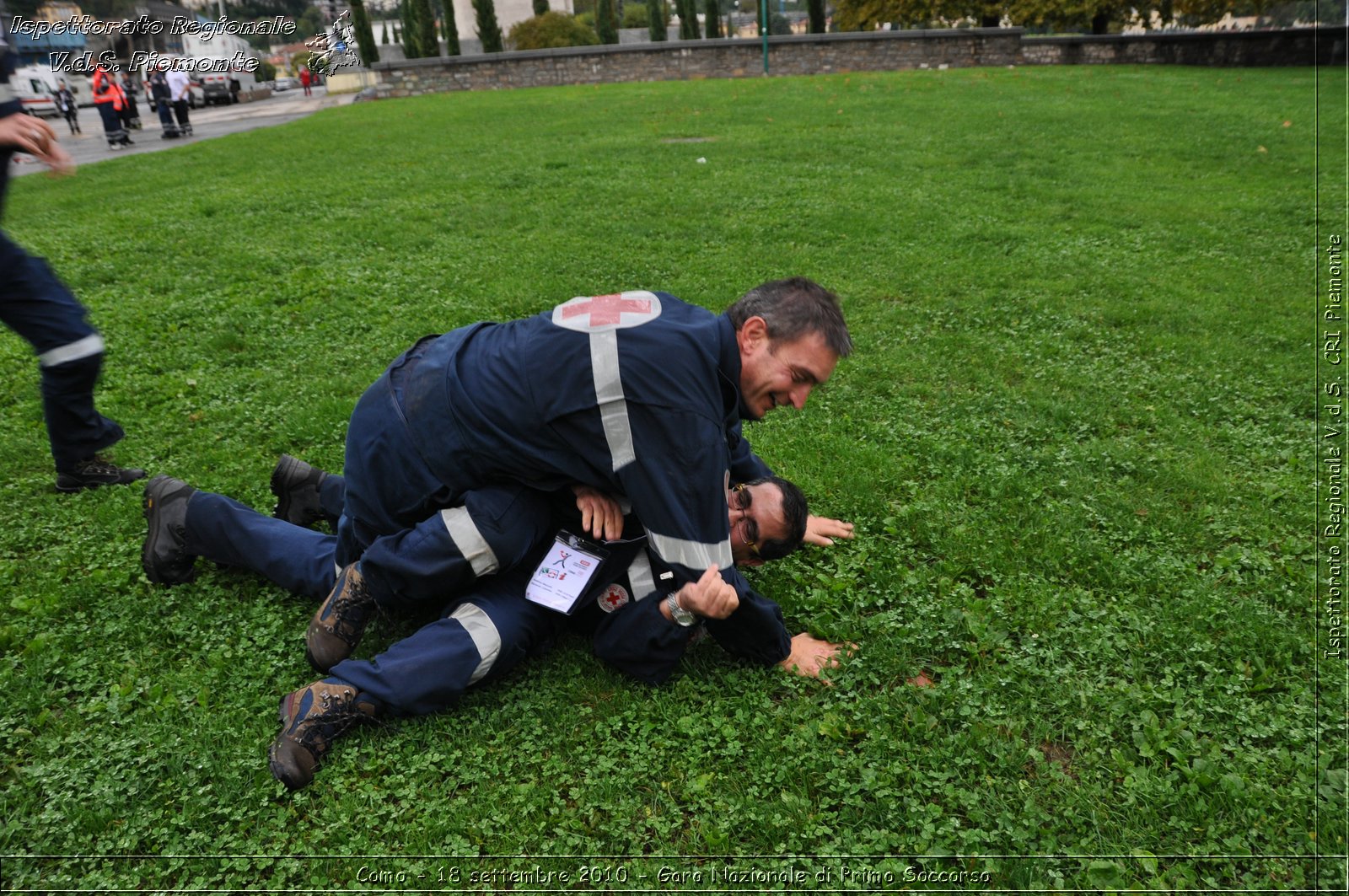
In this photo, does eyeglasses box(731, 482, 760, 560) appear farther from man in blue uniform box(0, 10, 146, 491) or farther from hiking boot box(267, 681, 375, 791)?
man in blue uniform box(0, 10, 146, 491)

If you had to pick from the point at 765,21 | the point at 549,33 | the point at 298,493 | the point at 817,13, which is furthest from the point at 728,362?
the point at 549,33

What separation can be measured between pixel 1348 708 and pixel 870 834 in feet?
5.16

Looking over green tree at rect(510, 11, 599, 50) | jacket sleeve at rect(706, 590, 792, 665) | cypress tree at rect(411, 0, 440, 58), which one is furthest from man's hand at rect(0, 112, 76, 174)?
green tree at rect(510, 11, 599, 50)

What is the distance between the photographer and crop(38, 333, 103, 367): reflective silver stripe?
11.7 ft

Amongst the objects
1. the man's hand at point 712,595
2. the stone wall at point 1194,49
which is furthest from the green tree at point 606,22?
the man's hand at point 712,595

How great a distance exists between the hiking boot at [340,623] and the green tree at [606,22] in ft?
120

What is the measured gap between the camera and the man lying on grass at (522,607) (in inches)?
105

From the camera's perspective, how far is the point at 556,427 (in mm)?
2689

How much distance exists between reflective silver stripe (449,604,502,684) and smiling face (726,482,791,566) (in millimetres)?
932

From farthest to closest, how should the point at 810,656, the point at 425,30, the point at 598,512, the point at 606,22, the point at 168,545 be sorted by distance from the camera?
the point at 606,22
the point at 425,30
the point at 168,545
the point at 810,656
the point at 598,512

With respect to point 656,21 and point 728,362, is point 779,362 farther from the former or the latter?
point 656,21

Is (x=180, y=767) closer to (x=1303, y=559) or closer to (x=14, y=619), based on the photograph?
(x=14, y=619)

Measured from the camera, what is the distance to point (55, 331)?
3.54 meters

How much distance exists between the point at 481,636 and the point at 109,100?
18.3 meters
